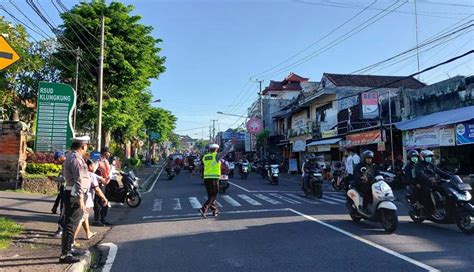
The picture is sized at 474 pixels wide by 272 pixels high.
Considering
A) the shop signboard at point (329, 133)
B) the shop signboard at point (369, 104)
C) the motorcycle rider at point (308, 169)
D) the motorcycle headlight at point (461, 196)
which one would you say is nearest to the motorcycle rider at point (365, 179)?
the motorcycle headlight at point (461, 196)

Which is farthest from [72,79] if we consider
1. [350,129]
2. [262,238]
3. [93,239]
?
[262,238]

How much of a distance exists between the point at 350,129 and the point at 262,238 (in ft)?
75.0

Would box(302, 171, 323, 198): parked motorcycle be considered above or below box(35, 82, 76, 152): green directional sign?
below

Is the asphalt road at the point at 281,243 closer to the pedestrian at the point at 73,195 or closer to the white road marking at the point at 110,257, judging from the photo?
the white road marking at the point at 110,257

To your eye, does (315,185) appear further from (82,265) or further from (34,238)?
(82,265)

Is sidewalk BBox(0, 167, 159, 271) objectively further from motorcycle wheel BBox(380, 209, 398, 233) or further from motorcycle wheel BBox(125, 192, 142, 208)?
motorcycle wheel BBox(380, 209, 398, 233)

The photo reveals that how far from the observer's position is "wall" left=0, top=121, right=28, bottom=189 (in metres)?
16.2

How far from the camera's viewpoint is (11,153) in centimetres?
1647

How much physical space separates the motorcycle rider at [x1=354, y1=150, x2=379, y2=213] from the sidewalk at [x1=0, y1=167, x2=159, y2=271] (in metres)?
5.76

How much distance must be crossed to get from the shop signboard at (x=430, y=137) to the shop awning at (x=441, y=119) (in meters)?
0.39

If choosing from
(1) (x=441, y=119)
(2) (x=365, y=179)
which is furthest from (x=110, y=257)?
(1) (x=441, y=119)

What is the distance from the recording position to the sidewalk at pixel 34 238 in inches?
254

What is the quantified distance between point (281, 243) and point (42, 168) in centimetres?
1251

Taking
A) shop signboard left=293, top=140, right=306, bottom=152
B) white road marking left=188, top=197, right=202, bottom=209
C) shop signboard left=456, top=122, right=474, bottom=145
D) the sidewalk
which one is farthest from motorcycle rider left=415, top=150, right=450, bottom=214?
shop signboard left=293, top=140, right=306, bottom=152
